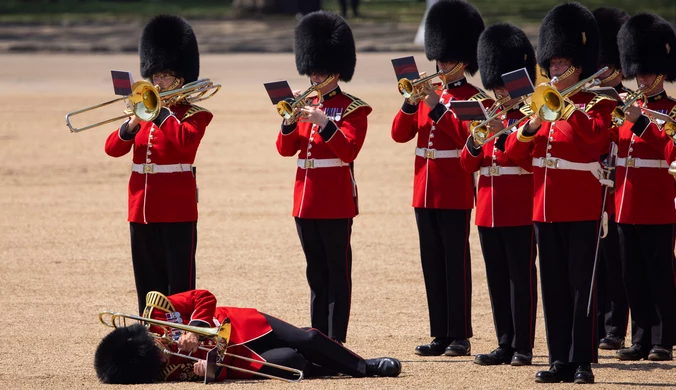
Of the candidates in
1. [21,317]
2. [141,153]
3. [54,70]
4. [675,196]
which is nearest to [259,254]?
[21,317]

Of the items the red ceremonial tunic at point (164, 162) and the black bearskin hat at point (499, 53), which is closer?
the red ceremonial tunic at point (164, 162)

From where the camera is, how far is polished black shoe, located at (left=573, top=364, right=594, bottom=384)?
17.0 feet

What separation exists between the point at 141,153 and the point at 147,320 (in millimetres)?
1011

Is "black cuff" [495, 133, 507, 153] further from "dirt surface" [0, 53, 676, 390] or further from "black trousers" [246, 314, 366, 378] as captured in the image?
"black trousers" [246, 314, 366, 378]

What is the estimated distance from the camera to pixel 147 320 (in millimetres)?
5051

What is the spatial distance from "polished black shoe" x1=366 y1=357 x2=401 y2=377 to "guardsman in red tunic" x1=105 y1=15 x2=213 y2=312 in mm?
938

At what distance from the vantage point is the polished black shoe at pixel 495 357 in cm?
566

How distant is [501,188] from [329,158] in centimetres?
76

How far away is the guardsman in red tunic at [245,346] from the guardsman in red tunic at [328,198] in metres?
0.50

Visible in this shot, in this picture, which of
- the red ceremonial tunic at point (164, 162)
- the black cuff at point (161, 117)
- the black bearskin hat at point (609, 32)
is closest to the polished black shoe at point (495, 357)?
the red ceremonial tunic at point (164, 162)

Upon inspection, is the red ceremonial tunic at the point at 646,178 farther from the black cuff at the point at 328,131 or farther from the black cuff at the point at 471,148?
the black cuff at the point at 328,131

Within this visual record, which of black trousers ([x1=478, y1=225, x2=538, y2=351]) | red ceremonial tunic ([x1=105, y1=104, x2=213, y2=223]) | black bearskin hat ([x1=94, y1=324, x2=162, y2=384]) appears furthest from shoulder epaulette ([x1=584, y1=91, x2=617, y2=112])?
black bearskin hat ([x1=94, y1=324, x2=162, y2=384])

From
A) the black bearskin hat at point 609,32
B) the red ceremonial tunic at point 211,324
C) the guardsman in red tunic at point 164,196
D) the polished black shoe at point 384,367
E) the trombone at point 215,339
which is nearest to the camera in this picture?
the trombone at point 215,339

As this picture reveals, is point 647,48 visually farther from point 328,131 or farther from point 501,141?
→ point 328,131
